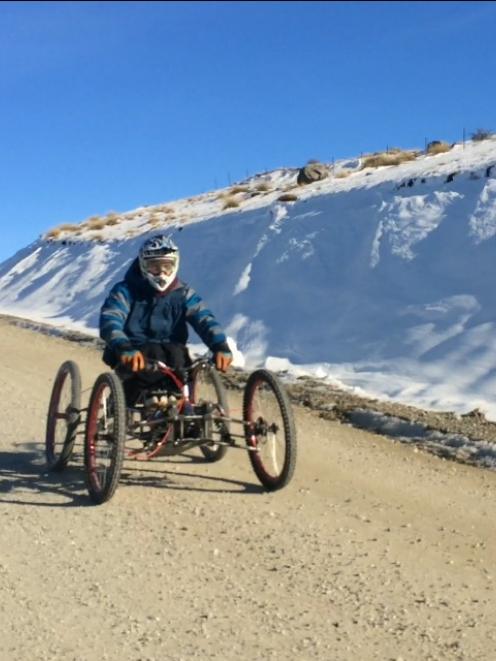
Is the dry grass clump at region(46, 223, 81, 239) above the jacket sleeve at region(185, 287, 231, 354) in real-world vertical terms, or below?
above

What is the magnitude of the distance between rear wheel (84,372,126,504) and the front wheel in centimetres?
95

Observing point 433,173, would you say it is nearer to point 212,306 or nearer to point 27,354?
point 212,306

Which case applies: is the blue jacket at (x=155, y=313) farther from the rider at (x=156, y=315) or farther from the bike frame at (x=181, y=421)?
the bike frame at (x=181, y=421)

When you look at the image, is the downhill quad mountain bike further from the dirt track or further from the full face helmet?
the full face helmet

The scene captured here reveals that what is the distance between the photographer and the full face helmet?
6.46 metres

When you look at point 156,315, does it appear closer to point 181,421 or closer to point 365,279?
point 181,421

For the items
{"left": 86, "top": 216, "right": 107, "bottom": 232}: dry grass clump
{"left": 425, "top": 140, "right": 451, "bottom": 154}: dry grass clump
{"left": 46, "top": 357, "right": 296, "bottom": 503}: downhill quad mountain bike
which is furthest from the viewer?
{"left": 86, "top": 216, "right": 107, "bottom": 232}: dry grass clump

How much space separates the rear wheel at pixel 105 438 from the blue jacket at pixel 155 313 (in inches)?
15.6

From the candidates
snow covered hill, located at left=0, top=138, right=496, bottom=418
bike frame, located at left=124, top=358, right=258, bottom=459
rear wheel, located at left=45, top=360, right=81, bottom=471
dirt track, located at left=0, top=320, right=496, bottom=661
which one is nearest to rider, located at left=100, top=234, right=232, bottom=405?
bike frame, located at left=124, top=358, right=258, bottom=459

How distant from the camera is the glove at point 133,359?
19.9 feet

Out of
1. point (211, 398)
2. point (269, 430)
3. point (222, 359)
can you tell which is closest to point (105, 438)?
point (222, 359)

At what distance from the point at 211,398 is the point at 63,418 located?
118cm

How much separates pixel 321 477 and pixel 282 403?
1127mm

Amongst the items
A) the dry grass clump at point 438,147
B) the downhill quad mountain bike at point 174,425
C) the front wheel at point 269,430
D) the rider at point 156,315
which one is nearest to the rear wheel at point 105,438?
the downhill quad mountain bike at point 174,425
